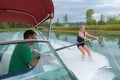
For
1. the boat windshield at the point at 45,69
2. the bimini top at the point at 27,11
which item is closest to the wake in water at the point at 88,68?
the bimini top at the point at 27,11

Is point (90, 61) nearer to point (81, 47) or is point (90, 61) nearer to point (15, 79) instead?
point (81, 47)

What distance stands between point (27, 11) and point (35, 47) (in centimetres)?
138

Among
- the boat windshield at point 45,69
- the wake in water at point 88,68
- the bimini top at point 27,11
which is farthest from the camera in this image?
the wake in water at point 88,68

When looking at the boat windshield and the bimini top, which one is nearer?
the boat windshield

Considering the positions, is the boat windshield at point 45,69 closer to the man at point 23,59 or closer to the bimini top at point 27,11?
the man at point 23,59

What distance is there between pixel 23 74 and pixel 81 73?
4692 millimetres

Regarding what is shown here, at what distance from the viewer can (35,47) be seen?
9.16ft

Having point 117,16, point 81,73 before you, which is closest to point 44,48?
point 81,73

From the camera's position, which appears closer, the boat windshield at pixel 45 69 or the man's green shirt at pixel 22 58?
the boat windshield at pixel 45 69

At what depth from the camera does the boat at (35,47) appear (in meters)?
2.32

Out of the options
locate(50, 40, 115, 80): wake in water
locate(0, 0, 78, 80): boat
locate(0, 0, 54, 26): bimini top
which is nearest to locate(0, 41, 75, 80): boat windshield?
locate(0, 0, 78, 80): boat

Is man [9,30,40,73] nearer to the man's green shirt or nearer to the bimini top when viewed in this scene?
the man's green shirt

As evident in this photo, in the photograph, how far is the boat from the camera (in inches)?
91.2

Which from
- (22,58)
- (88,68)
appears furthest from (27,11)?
(88,68)
